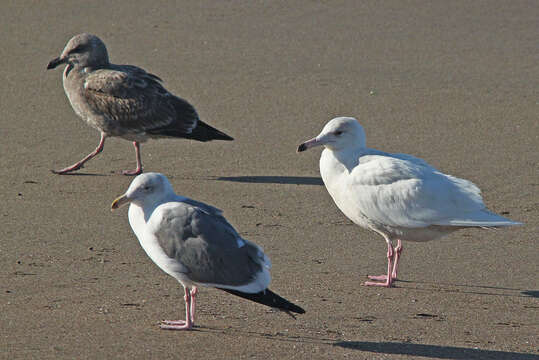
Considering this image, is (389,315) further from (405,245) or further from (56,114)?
(56,114)

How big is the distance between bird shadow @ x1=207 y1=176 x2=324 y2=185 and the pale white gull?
77.3 inches

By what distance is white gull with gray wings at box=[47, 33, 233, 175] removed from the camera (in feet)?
31.0

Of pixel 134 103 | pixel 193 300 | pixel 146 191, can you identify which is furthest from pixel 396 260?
pixel 134 103

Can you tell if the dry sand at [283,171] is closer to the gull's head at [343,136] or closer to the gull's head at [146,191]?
the gull's head at [146,191]

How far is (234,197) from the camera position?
8664mm

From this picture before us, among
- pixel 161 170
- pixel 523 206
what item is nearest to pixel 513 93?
pixel 523 206

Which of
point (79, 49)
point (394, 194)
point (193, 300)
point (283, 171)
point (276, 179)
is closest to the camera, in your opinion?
point (193, 300)

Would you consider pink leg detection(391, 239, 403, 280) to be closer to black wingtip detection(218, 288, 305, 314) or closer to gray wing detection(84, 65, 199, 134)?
black wingtip detection(218, 288, 305, 314)

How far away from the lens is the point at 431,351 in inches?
224

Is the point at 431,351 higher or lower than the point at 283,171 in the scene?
lower

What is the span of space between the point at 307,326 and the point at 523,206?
9.99 ft

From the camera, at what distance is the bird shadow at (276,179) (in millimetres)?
9086

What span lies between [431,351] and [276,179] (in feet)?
12.2

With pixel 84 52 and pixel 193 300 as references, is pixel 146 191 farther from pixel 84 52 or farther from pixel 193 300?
pixel 84 52
